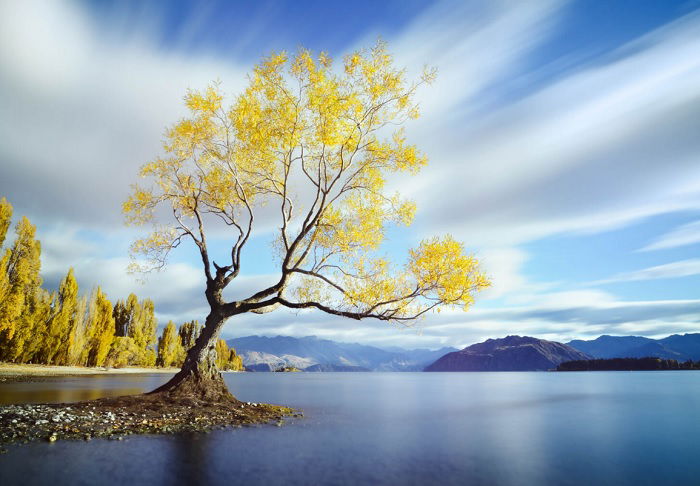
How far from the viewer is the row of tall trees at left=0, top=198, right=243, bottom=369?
181ft

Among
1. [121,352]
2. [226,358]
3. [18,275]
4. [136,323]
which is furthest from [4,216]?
[226,358]

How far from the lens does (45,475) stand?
10.1m

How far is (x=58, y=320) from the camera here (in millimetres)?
69500

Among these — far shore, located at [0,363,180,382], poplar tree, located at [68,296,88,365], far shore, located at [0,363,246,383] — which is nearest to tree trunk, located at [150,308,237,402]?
far shore, located at [0,363,246,383]

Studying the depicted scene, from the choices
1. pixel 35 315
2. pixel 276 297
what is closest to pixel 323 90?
pixel 276 297

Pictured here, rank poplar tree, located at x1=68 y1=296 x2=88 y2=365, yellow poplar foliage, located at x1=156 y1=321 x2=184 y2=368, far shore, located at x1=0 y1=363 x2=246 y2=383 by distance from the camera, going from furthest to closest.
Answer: yellow poplar foliage, located at x1=156 y1=321 x2=184 y2=368, poplar tree, located at x1=68 y1=296 x2=88 y2=365, far shore, located at x1=0 y1=363 x2=246 y2=383

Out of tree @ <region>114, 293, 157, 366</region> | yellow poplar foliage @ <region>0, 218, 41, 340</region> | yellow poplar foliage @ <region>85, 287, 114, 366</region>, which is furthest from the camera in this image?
tree @ <region>114, 293, 157, 366</region>

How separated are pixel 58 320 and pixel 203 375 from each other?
209ft

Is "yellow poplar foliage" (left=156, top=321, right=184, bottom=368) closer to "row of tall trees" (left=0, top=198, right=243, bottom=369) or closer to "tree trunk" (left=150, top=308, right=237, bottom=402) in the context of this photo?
"row of tall trees" (left=0, top=198, right=243, bottom=369)

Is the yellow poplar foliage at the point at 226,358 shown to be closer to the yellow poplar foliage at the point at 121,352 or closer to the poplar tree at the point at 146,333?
the poplar tree at the point at 146,333

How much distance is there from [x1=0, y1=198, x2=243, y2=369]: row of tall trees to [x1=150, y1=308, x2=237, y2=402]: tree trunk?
46.4 meters

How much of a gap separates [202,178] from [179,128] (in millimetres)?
3136

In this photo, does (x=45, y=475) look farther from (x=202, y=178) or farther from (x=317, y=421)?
(x=202, y=178)

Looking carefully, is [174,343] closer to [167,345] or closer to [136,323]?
[167,345]
